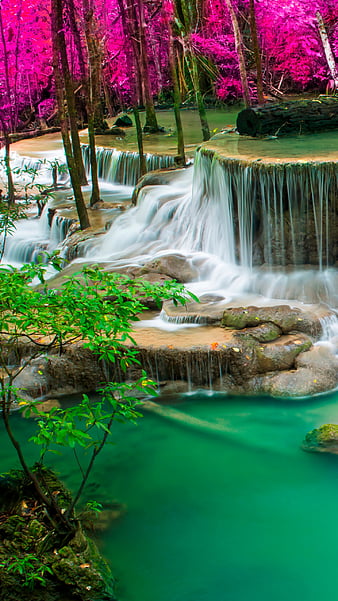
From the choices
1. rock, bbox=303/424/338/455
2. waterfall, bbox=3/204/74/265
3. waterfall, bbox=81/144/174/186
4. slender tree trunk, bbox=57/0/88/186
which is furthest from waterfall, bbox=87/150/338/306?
waterfall, bbox=81/144/174/186

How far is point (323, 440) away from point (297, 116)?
Result: 823cm

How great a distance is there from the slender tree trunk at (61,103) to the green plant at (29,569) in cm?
901

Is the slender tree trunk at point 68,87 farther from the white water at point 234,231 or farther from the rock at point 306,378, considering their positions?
the rock at point 306,378

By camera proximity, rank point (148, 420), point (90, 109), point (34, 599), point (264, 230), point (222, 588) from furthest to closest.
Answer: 1. point (90, 109)
2. point (264, 230)
3. point (148, 420)
4. point (222, 588)
5. point (34, 599)

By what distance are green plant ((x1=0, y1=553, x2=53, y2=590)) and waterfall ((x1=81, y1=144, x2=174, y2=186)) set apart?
12.6 metres

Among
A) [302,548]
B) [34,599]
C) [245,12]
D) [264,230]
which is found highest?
[245,12]

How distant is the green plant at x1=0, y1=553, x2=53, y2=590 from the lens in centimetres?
444

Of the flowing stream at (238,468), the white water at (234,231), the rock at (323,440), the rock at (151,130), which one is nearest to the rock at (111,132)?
the rock at (151,130)

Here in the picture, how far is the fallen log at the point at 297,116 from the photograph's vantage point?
1278 cm

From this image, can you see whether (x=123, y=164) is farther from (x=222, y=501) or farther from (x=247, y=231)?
(x=222, y=501)

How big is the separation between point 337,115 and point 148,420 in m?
8.46

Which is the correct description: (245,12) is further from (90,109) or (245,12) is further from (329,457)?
(329,457)

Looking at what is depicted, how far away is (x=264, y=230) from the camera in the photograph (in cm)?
1042

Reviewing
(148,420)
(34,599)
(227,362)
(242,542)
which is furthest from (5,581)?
(227,362)
